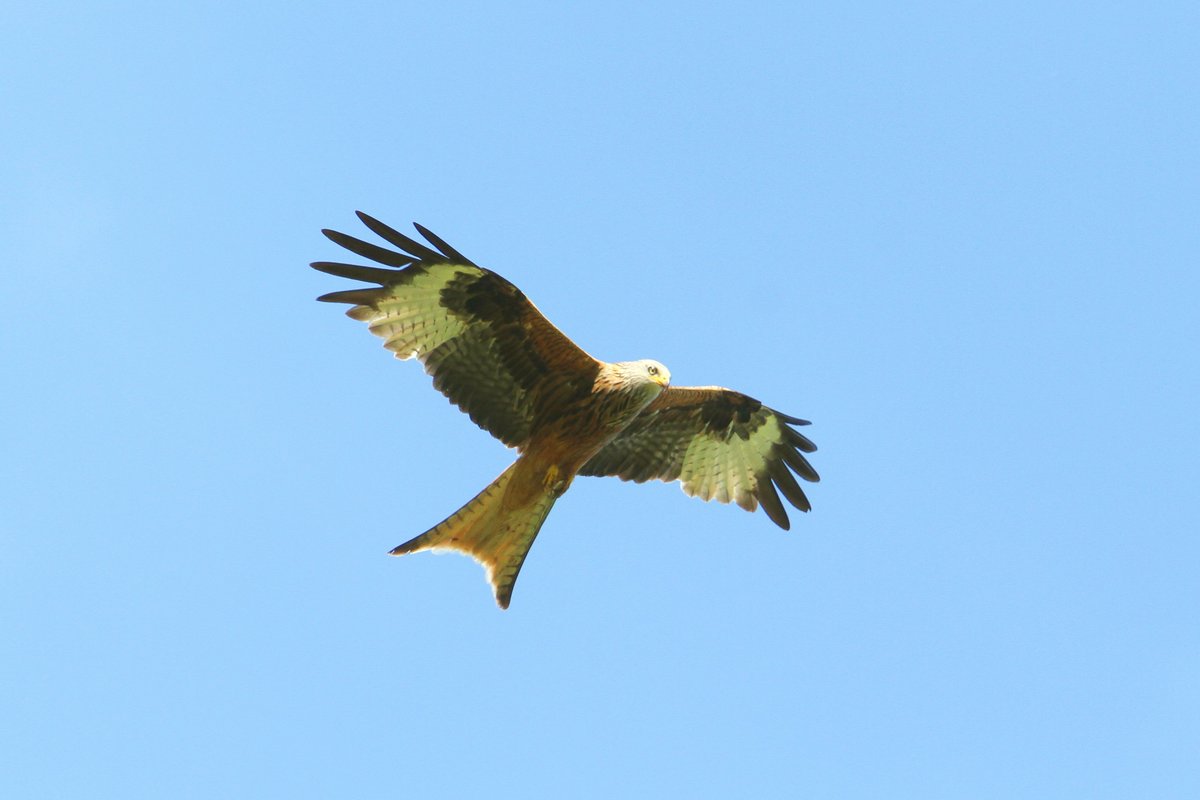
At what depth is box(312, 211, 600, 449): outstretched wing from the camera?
421 inches

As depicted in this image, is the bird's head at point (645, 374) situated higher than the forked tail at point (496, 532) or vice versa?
the bird's head at point (645, 374)

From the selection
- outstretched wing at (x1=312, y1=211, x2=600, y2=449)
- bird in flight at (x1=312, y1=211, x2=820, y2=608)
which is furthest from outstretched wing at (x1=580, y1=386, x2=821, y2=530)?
outstretched wing at (x1=312, y1=211, x2=600, y2=449)

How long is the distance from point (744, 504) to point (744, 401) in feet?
3.06

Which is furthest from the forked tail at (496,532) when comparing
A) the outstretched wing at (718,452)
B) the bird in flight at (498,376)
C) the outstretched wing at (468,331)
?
the outstretched wing at (718,452)

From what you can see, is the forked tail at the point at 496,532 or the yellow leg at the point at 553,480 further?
the yellow leg at the point at 553,480

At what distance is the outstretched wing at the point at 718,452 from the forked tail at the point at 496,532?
4.16ft

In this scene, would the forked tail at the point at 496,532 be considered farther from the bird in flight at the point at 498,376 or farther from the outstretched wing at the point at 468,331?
the outstretched wing at the point at 468,331

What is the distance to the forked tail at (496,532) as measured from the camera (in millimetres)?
10570

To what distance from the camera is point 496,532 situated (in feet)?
35.2

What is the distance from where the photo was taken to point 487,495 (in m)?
10.6

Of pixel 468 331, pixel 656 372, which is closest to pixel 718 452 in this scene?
pixel 656 372

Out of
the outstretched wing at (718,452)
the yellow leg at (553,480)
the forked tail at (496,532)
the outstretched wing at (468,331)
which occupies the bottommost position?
the forked tail at (496,532)

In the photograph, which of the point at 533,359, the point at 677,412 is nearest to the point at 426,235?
the point at 533,359

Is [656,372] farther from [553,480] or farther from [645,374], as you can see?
[553,480]
